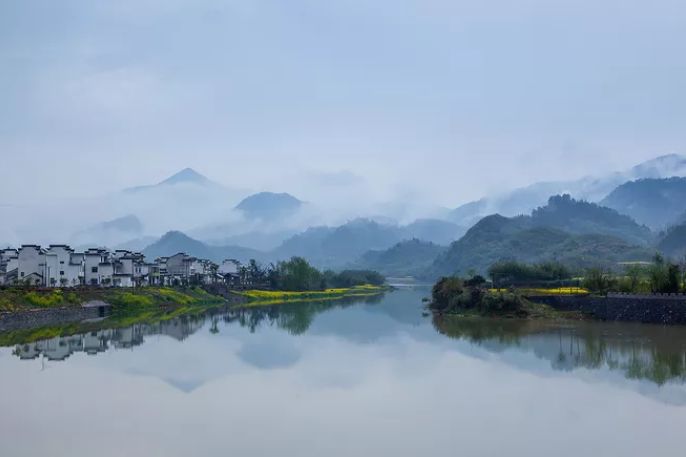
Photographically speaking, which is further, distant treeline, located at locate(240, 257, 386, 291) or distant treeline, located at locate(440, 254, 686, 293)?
distant treeline, located at locate(240, 257, 386, 291)

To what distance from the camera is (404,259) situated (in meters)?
184

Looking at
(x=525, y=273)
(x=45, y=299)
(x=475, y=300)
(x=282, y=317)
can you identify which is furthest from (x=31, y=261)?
(x=525, y=273)

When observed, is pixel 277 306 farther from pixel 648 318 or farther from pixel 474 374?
pixel 474 374

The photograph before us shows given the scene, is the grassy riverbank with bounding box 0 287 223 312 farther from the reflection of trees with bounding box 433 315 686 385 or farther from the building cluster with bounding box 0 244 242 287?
the reflection of trees with bounding box 433 315 686 385

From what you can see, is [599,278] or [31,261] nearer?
[599,278]

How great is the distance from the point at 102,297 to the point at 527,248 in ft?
274

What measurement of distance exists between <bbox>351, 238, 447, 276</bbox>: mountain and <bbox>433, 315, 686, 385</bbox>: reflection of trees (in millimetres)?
130901

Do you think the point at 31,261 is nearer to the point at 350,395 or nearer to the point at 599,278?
the point at 599,278

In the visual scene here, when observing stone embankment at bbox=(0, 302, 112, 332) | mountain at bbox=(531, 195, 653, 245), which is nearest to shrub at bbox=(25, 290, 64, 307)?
stone embankment at bbox=(0, 302, 112, 332)

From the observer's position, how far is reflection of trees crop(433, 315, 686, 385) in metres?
21.7

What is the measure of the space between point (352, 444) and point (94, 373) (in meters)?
11.5

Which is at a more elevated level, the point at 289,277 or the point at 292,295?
the point at 289,277

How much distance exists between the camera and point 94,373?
21500 mm

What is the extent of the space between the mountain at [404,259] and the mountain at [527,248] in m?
20.7
